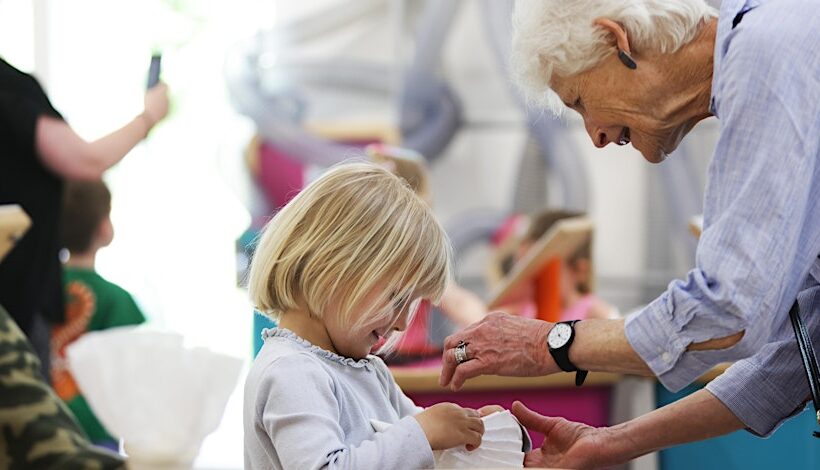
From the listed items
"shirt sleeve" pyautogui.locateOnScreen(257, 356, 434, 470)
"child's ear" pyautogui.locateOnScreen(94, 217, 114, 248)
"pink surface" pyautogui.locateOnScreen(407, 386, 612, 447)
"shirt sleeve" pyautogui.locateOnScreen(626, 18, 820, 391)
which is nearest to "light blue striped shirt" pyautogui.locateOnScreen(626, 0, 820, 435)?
"shirt sleeve" pyautogui.locateOnScreen(626, 18, 820, 391)

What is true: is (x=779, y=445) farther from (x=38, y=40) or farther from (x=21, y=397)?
(x=38, y=40)

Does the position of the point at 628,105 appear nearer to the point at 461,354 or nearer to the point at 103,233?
the point at 461,354

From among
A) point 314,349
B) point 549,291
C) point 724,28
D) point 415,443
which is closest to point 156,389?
point 314,349

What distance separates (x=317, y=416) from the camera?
4.76 feet

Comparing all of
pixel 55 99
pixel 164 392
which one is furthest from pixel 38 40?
pixel 164 392

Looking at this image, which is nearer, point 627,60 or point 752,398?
point 627,60

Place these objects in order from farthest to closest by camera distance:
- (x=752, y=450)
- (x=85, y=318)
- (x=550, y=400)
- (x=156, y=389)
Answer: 1. (x=85, y=318)
2. (x=550, y=400)
3. (x=752, y=450)
4. (x=156, y=389)

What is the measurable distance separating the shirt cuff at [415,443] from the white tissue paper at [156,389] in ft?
0.83

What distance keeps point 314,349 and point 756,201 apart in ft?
2.02

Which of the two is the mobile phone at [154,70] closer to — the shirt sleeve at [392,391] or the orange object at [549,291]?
the orange object at [549,291]

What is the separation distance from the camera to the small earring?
158 centimetres

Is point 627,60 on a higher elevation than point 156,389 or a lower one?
higher

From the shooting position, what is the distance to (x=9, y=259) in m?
2.90

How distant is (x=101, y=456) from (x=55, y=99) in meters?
5.46
